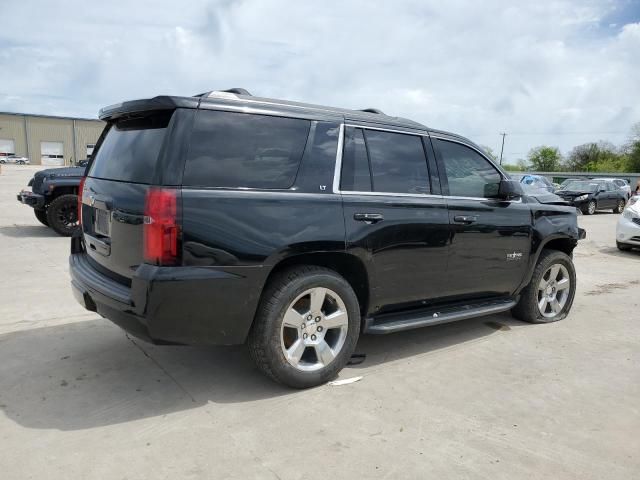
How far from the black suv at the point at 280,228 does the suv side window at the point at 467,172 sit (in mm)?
13

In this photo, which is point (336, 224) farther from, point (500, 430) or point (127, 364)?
point (127, 364)

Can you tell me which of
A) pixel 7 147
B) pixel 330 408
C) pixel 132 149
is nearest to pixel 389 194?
pixel 330 408

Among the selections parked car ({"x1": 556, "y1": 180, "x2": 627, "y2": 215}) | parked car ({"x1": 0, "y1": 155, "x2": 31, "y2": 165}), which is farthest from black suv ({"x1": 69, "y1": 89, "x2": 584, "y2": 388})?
parked car ({"x1": 0, "y1": 155, "x2": 31, "y2": 165})

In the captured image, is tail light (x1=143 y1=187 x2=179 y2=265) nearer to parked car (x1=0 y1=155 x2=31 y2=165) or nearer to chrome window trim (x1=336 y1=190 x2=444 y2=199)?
Answer: chrome window trim (x1=336 y1=190 x2=444 y2=199)

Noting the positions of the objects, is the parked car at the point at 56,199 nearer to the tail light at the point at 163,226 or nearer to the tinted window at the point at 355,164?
the tinted window at the point at 355,164

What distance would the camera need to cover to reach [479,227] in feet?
14.7

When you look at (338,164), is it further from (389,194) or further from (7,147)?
(7,147)

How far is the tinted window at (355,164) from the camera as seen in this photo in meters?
3.71

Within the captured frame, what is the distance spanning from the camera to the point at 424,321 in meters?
4.08

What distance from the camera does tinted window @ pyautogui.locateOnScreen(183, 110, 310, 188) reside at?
10.3 ft

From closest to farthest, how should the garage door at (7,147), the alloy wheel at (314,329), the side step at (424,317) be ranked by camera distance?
the alloy wheel at (314,329) → the side step at (424,317) → the garage door at (7,147)

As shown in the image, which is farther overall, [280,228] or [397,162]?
[397,162]

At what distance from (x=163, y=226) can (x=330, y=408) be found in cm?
152

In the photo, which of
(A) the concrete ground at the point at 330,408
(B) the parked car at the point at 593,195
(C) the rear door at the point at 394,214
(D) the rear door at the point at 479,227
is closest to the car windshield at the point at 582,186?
(B) the parked car at the point at 593,195
